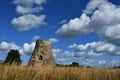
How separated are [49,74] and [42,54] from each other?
36.8 metres

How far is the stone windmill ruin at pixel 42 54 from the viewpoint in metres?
52.7

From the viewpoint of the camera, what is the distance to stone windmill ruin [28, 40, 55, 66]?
52719 millimetres

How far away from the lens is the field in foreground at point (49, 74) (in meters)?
11.6

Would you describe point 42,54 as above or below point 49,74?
above

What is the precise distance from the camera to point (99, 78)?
62.1 ft

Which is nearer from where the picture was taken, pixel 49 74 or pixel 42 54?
pixel 49 74

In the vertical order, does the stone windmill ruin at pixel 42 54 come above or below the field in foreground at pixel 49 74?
above

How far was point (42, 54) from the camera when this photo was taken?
5297cm

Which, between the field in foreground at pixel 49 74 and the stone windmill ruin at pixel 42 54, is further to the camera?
the stone windmill ruin at pixel 42 54

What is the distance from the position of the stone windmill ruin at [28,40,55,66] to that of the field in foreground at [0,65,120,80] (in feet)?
104

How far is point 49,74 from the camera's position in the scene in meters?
16.3

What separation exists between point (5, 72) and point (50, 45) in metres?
43.9

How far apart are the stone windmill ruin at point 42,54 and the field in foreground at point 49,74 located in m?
31.6

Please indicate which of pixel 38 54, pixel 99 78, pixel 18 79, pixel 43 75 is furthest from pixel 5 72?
pixel 38 54
